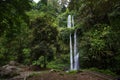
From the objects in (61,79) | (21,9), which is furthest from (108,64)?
(21,9)

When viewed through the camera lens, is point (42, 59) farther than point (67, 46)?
No

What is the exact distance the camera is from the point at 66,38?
19016 millimetres

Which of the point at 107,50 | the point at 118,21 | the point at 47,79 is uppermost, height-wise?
the point at 118,21

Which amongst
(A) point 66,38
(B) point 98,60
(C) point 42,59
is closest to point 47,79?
(C) point 42,59

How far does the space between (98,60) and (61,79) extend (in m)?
6.34

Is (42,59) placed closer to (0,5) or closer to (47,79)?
(47,79)

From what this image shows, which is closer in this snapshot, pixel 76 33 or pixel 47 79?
pixel 47 79

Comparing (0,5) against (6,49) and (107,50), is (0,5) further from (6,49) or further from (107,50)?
(6,49)

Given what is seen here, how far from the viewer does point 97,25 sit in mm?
15891

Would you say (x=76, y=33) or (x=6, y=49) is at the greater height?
(x=76, y=33)

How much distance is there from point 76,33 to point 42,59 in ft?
18.6

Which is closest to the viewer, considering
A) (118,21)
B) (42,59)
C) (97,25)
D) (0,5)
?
(0,5)

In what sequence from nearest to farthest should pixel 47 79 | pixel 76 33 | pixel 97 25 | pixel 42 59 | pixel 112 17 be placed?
pixel 112 17
pixel 47 79
pixel 42 59
pixel 97 25
pixel 76 33

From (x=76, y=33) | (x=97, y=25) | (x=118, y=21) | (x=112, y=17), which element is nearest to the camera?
(x=118, y=21)
